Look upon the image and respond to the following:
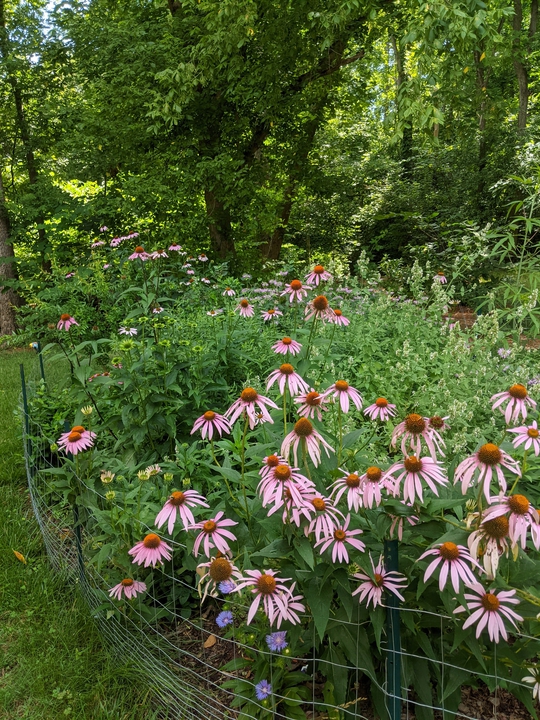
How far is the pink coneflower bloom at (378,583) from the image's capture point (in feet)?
3.81

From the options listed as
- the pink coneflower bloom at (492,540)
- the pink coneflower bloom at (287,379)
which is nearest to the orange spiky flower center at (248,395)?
the pink coneflower bloom at (287,379)

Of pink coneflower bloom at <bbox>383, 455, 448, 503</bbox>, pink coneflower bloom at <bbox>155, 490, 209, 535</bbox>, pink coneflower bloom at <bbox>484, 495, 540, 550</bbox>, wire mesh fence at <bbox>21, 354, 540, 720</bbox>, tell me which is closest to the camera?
pink coneflower bloom at <bbox>484, 495, 540, 550</bbox>

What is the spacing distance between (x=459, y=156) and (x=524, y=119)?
1.23 meters

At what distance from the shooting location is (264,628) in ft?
4.73

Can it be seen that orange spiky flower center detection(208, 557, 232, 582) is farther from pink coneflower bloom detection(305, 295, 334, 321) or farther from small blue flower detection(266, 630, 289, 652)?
pink coneflower bloom detection(305, 295, 334, 321)

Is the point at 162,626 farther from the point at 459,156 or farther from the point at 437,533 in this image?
the point at 459,156

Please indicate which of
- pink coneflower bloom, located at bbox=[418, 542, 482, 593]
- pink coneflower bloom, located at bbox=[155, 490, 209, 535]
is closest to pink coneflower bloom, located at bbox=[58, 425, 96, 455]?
pink coneflower bloom, located at bbox=[155, 490, 209, 535]

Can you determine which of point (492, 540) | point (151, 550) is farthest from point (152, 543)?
point (492, 540)

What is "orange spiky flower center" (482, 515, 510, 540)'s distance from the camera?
3.21ft

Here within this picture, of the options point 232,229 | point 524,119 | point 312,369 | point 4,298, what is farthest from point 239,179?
point 524,119

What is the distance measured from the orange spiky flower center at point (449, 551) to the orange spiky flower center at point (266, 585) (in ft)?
→ 1.26

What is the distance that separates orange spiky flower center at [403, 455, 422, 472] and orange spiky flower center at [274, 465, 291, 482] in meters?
0.27

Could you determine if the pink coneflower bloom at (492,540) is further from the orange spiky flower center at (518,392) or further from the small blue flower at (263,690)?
the small blue flower at (263,690)

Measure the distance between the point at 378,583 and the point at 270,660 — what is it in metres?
0.46
